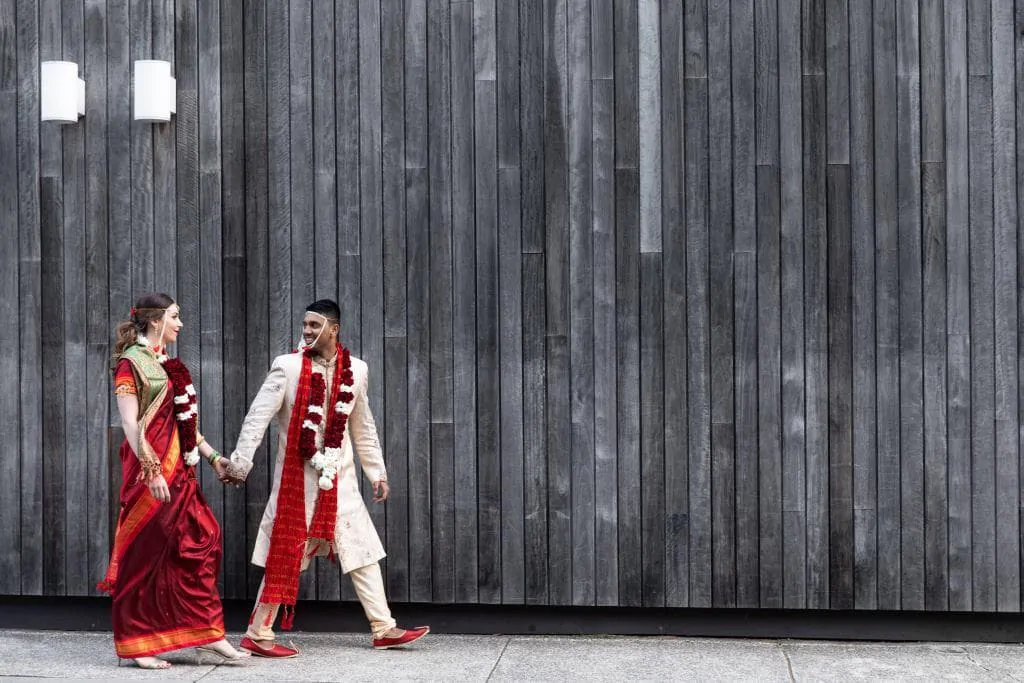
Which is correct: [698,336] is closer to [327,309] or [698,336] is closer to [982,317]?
[982,317]

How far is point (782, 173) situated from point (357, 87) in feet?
7.92

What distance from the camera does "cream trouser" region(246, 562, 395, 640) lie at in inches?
264

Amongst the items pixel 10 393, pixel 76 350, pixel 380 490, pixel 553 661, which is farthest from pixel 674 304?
pixel 10 393

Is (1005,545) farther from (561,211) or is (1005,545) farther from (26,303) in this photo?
(26,303)

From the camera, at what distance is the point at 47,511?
7.46 m

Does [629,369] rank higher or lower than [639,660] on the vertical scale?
higher

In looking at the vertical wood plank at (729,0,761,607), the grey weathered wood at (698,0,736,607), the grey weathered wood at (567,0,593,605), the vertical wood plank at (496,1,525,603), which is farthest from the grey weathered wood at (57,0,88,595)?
the vertical wood plank at (729,0,761,607)

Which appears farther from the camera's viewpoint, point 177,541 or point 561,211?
point 561,211

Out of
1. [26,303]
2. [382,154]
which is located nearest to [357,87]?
[382,154]

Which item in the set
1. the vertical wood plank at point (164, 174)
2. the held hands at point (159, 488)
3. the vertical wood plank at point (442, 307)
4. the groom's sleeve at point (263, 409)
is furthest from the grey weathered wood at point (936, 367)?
the vertical wood plank at point (164, 174)

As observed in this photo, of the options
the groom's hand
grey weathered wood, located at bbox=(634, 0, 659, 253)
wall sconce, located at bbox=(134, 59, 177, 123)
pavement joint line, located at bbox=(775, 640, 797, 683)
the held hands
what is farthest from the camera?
wall sconce, located at bbox=(134, 59, 177, 123)

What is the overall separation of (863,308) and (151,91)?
4.11 meters

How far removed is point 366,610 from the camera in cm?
673

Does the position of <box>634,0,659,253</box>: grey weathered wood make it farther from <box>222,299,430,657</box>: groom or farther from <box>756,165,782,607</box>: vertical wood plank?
<box>222,299,430,657</box>: groom
